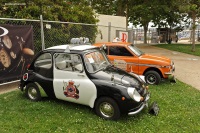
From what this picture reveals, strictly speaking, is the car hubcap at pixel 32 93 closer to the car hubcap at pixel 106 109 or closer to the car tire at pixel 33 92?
the car tire at pixel 33 92

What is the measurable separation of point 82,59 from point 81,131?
1.58 metres

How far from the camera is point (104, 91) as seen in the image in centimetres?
440

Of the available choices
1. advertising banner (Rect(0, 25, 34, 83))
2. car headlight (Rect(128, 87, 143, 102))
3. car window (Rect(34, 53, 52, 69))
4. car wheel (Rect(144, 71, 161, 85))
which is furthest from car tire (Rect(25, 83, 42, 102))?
car wheel (Rect(144, 71, 161, 85))

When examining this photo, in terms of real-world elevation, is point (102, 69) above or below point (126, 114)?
above

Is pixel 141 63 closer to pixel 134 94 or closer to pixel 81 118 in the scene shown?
pixel 134 94

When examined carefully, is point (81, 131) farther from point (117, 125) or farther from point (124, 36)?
point (124, 36)

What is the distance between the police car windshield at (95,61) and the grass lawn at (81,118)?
3.45ft

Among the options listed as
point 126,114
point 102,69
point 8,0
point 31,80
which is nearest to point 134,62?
point 102,69

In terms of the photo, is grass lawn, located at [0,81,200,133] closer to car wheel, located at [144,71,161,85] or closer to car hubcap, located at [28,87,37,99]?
car hubcap, located at [28,87,37,99]

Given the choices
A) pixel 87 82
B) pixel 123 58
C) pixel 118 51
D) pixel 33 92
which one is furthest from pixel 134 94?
pixel 118 51

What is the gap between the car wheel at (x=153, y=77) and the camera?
7.23 meters

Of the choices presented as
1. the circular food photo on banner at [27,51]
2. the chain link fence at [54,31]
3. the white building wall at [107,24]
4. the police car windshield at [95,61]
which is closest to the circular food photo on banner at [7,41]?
the circular food photo on banner at [27,51]

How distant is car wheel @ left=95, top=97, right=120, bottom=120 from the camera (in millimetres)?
4348

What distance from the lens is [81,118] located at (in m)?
4.60
